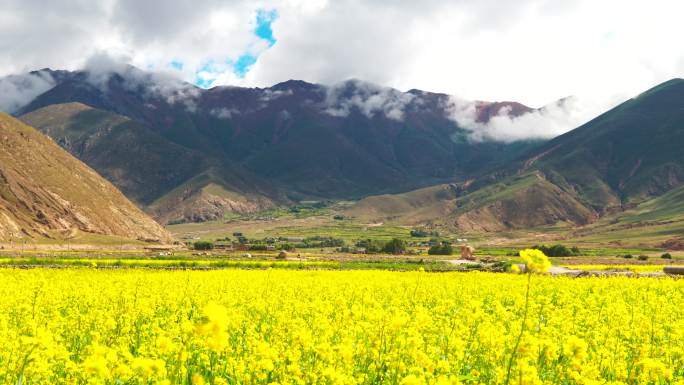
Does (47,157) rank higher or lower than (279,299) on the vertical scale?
higher

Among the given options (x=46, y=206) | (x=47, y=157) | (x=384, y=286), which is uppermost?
(x=47, y=157)

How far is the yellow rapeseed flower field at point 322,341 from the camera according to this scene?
6.73 m

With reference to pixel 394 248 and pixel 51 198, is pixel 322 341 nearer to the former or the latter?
pixel 394 248

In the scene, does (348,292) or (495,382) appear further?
(348,292)

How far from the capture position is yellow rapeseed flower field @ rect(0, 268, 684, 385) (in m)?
6.73

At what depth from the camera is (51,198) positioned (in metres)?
117

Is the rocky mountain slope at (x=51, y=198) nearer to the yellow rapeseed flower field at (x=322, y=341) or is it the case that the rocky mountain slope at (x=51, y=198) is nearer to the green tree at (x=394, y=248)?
the green tree at (x=394, y=248)

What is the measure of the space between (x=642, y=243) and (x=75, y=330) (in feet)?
516

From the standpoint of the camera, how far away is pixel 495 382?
866 cm

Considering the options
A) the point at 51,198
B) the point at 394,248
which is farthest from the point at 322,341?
the point at 51,198

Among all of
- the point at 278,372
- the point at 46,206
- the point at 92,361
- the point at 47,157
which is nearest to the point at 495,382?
the point at 278,372

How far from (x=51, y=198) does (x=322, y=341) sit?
124m

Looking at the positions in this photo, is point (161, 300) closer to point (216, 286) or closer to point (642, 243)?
point (216, 286)

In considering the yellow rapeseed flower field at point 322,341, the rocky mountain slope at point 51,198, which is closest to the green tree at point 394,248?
the rocky mountain slope at point 51,198
